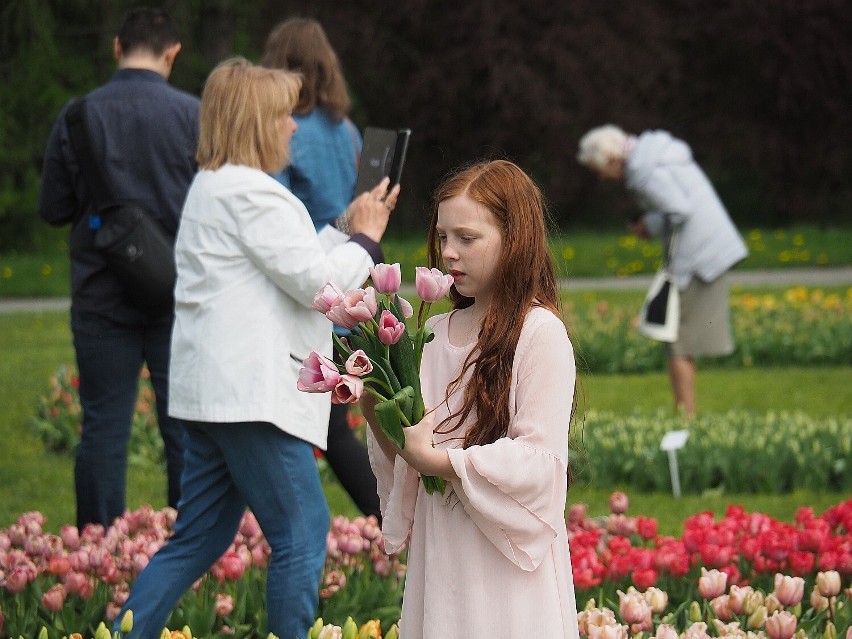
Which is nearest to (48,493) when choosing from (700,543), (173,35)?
(173,35)

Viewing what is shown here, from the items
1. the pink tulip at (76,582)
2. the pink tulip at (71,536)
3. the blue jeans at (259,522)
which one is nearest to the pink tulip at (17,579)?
the pink tulip at (76,582)

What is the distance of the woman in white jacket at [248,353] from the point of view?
353cm

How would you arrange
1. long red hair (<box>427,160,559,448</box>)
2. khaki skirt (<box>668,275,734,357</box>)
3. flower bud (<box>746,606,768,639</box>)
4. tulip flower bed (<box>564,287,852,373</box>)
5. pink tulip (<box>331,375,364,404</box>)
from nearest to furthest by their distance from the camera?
1. pink tulip (<box>331,375,364,404</box>)
2. long red hair (<box>427,160,559,448</box>)
3. flower bud (<box>746,606,768,639</box>)
4. khaki skirt (<box>668,275,734,357</box>)
5. tulip flower bed (<box>564,287,852,373</box>)

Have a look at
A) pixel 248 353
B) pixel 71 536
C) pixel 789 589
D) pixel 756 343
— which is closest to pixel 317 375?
pixel 248 353

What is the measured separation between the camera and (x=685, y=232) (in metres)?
7.55

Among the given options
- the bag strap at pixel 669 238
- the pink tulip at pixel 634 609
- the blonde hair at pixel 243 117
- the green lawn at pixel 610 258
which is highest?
the blonde hair at pixel 243 117

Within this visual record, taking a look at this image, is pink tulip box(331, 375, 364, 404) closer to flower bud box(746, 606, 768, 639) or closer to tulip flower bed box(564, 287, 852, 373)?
flower bud box(746, 606, 768, 639)

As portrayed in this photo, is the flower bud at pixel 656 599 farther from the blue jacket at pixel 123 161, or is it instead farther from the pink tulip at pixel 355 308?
the blue jacket at pixel 123 161

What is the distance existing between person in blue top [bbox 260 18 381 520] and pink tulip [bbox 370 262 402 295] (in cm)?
206

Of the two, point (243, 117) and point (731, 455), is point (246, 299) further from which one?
point (731, 455)

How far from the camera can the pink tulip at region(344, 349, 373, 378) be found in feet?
7.55

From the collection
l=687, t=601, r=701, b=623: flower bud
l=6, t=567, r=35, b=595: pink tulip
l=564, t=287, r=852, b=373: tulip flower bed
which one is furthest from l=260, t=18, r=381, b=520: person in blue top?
l=564, t=287, r=852, b=373: tulip flower bed

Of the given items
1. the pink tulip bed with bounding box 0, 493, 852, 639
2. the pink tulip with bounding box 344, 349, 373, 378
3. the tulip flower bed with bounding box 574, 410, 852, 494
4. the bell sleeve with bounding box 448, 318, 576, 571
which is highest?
the pink tulip with bounding box 344, 349, 373, 378

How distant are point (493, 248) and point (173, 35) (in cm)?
260
